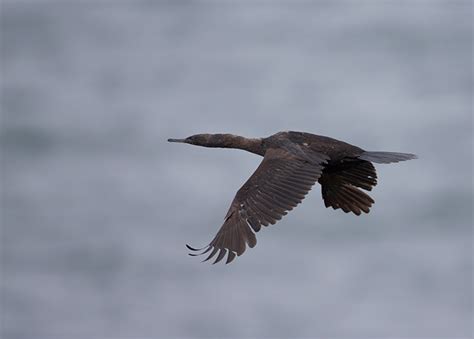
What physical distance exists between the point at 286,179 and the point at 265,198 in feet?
1.10

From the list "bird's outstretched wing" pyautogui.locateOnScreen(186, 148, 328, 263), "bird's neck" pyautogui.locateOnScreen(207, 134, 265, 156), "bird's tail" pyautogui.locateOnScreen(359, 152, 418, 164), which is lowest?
"bird's outstretched wing" pyautogui.locateOnScreen(186, 148, 328, 263)

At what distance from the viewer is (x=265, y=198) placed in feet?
33.6

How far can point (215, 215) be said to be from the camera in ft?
81.7

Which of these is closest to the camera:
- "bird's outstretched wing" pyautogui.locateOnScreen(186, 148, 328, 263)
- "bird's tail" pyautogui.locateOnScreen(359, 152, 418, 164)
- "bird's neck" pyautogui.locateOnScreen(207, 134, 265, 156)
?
"bird's outstretched wing" pyautogui.locateOnScreen(186, 148, 328, 263)

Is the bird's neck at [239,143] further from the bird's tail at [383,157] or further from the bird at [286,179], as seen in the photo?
the bird's tail at [383,157]

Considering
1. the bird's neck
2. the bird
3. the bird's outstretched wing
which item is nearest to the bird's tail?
the bird

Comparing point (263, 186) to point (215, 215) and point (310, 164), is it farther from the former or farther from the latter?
point (215, 215)

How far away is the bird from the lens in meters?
9.97

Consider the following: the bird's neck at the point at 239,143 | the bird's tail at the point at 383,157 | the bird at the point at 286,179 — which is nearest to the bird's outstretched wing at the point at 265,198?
the bird at the point at 286,179

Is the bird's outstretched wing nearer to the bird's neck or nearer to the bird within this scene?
the bird

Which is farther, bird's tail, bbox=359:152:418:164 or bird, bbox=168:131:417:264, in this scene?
bird's tail, bbox=359:152:418:164

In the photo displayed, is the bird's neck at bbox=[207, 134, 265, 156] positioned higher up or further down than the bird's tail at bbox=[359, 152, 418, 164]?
higher up

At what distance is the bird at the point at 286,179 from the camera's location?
997 cm

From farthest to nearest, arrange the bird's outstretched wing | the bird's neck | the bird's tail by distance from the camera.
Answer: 1. the bird's neck
2. the bird's tail
3. the bird's outstretched wing
